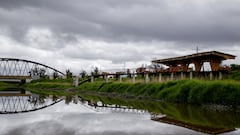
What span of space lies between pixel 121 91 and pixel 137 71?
7401 mm

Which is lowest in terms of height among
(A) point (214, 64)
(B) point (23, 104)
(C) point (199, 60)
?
(B) point (23, 104)

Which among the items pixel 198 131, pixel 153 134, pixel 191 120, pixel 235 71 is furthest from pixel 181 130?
pixel 235 71

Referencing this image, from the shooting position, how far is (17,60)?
106 meters

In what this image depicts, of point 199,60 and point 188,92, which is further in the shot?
point 199,60

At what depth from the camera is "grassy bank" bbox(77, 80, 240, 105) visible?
2269 centimetres

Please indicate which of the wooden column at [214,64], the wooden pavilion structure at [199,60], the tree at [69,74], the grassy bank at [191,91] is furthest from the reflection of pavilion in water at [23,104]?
the tree at [69,74]

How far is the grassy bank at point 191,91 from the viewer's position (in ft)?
74.4

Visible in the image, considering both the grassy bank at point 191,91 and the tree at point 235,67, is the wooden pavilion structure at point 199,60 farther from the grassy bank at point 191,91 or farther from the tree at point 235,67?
the grassy bank at point 191,91

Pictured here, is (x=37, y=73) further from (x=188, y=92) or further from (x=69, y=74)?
(x=188, y=92)

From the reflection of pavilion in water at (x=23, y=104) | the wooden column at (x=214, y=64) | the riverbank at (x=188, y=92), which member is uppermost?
the wooden column at (x=214, y=64)

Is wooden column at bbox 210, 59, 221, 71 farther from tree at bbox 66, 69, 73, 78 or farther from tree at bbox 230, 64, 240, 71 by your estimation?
tree at bbox 66, 69, 73, 78

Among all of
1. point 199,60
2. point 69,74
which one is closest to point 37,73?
point 69,74

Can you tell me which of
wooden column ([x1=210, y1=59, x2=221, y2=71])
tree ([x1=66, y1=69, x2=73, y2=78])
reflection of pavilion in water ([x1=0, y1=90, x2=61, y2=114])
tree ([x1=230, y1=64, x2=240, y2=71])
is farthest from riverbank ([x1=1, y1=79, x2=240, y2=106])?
tree ([x1=66, y1=69, x2=73, y2=78])

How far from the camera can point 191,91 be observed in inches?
1040
